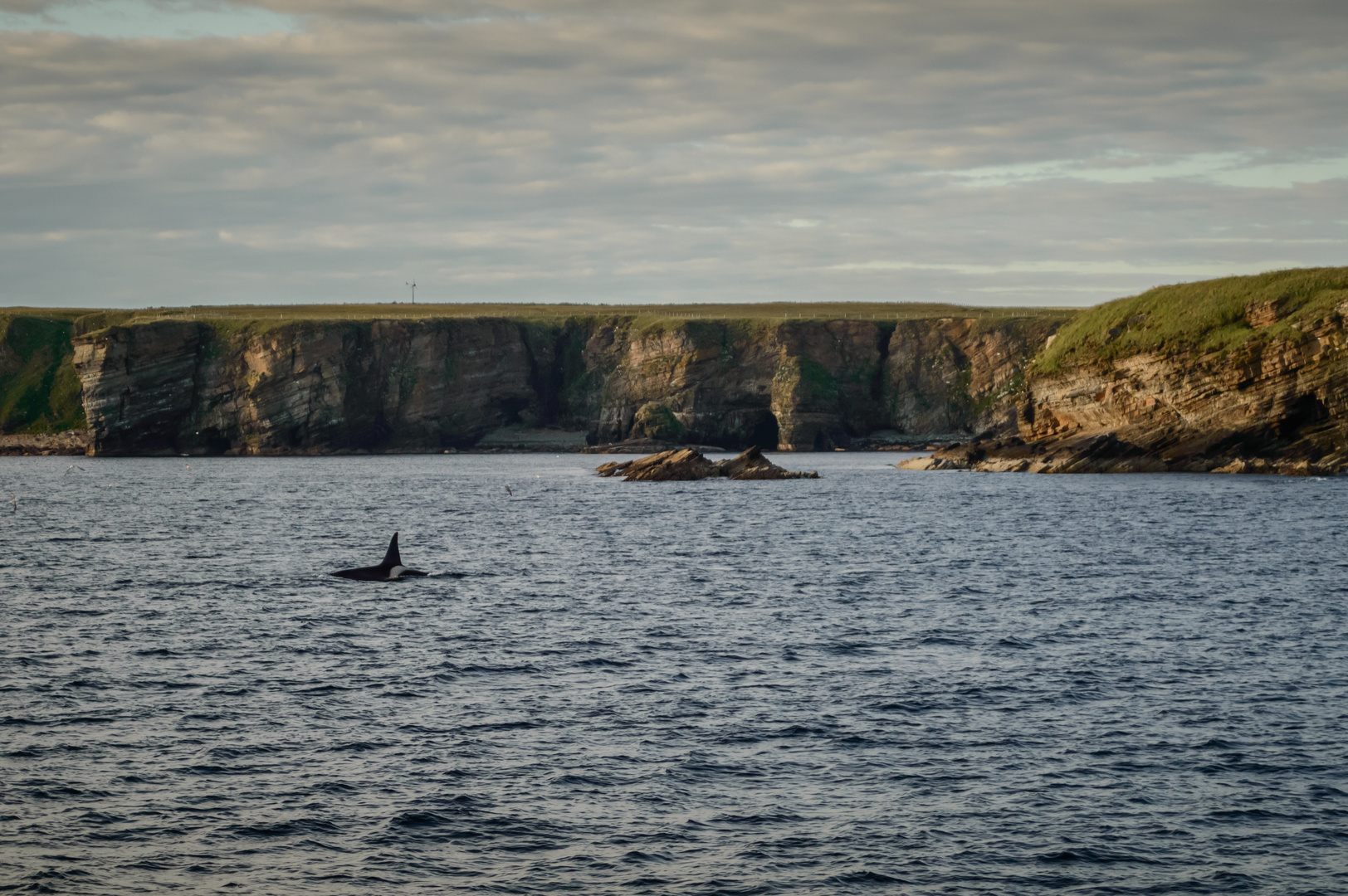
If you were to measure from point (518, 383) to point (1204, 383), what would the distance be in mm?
112564

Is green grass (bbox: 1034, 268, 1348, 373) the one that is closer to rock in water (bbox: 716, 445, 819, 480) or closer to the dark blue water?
rock in water (bbox: 716, 445, 819, 480)

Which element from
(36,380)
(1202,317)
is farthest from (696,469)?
(36,380)

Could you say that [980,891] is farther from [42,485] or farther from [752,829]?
[42,485]

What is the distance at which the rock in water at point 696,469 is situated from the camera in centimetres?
11519

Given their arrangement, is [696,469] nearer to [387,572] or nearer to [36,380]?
[387,572]

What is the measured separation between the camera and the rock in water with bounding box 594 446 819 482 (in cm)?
11519

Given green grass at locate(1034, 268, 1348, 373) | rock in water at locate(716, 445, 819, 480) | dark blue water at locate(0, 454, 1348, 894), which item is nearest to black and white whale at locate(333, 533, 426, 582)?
dark blue water at locate(0, 454, 1348, 894)

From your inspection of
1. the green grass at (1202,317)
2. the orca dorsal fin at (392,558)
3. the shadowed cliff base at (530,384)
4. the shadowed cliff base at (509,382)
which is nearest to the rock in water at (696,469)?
the green grass at (1202,317)

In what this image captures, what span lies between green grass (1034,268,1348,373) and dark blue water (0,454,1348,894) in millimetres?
52496

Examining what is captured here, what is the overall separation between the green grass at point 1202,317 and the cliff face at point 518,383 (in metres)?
55.8

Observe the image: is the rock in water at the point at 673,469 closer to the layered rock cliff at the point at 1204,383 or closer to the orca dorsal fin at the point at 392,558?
the layered rock cliff at the point at 1204,383

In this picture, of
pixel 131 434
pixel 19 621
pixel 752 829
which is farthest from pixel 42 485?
pixel 752 829

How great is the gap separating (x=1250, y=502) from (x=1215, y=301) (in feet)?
124

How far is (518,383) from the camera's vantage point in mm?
190625
